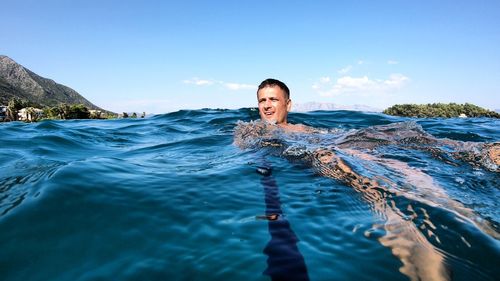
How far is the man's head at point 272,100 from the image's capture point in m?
7.91

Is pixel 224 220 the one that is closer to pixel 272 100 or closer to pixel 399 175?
pixel 399 175

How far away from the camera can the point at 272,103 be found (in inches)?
312

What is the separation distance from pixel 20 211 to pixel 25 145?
4.03 meters

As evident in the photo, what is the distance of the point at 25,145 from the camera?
20.2 ft

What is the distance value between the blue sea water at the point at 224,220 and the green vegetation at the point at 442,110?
17.8 meters

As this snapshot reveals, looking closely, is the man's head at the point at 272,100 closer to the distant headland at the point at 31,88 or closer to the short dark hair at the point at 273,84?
the short dark hair at the point at 273,84

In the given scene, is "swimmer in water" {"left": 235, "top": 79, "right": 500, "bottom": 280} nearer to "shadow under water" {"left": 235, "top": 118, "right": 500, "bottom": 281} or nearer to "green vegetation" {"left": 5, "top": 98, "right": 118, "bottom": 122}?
"shadow under water" {"left": 235, "top": 118, "right": 500, "bottom": 281}

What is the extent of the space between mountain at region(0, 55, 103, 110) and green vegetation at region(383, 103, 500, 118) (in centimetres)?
13581

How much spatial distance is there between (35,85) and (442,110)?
Answer: 170m

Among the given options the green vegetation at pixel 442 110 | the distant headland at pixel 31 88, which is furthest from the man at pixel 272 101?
the distant headland at pixel 31 88

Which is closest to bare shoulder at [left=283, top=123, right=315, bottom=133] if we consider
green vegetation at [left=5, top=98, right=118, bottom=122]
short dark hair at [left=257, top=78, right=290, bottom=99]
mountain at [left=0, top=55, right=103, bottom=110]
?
short dark hair at [left=257, top=78, right=290, bottom=99]

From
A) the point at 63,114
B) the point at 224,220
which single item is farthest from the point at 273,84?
the point at 63,114

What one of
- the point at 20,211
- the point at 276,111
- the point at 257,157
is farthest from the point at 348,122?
the point at 20,211

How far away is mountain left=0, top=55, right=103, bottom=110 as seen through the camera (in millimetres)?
141137
